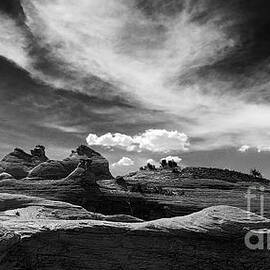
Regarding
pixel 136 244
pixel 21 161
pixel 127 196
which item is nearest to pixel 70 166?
Result: pixel 21 161

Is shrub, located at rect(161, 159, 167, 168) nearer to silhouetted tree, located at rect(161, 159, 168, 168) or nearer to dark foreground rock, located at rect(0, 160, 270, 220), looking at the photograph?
silhouetted tree, located at rect(161, 159, 168, 168)

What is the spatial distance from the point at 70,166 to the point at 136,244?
59018 millimetres

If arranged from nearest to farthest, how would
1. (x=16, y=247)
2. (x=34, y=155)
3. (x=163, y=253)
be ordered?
(x=16, y=247) → (x=163, y=253) → (x=34, y=155)

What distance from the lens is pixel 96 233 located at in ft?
78.2

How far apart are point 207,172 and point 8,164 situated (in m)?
42.1

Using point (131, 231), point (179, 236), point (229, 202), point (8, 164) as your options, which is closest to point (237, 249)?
point (179, 236)

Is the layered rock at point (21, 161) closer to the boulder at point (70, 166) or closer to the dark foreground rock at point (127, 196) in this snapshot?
the boulder at point (70, 166)

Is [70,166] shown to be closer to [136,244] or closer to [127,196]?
[127,196]

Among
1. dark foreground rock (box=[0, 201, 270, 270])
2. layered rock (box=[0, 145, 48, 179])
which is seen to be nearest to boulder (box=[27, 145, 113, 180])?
layered rock (box=[0, 145, 48, 179])

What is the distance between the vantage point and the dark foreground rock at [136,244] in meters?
22.9

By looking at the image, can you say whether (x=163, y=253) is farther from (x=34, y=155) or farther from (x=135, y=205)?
(x=34, y=155)

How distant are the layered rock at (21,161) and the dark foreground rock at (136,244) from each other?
62422 millimetres

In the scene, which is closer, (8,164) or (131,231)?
(131,231)

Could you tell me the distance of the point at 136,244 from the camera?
24109 mm
